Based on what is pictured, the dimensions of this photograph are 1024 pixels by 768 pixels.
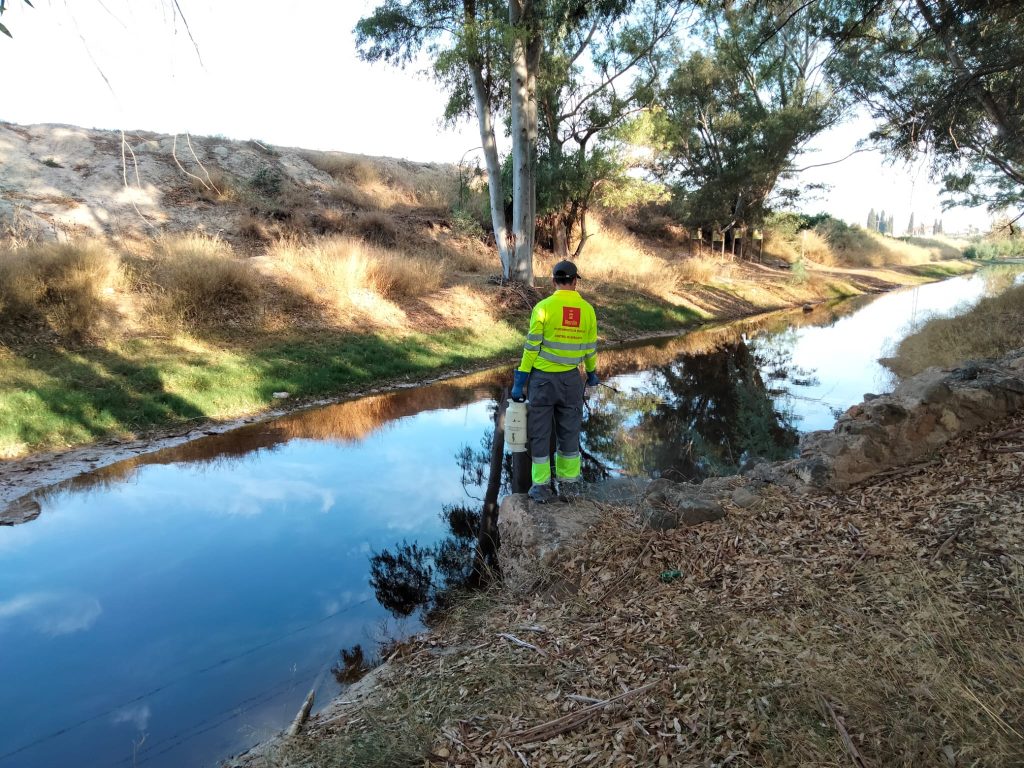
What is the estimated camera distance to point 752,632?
344cm

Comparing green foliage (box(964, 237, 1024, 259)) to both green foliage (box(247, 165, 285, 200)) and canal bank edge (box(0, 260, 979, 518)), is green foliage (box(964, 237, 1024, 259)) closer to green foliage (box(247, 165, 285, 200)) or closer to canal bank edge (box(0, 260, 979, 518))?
green foliage (box(247, 165, 285, 200))

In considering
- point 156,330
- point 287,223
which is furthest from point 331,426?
point 287,223

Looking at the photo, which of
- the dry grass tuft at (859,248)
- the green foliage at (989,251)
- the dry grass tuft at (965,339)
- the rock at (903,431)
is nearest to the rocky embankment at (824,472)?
the rock at (903,431)

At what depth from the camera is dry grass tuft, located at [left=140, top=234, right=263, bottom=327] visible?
1329cm

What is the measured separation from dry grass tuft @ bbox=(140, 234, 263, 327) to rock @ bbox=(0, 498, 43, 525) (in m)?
6.24

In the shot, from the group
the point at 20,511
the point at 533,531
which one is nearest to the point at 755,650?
the point at 533,531

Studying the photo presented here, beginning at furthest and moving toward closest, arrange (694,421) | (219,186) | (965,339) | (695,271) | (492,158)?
(695,271)
(219,186)
(492,158)
(965,339)
(694,421)

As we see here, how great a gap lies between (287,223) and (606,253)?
12.8m

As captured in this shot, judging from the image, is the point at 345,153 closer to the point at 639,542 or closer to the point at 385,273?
the point at 385,273

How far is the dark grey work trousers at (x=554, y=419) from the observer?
5754 mm

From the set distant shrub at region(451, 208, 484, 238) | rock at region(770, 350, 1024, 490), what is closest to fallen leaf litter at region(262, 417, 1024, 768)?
rock at region(770, 350, 1024, 490)

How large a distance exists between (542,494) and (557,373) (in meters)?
1.15

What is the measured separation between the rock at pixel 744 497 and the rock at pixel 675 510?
18cm

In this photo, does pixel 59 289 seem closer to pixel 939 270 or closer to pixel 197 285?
pixel 197 285
